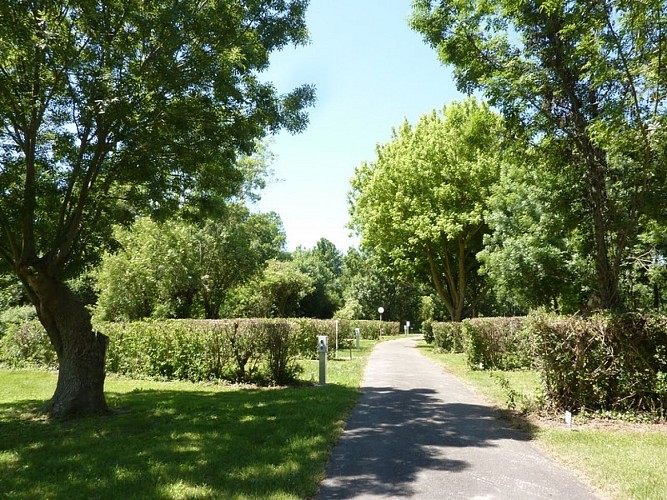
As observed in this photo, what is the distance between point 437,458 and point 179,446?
327cm

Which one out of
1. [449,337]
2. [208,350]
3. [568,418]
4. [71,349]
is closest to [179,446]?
[71,349]

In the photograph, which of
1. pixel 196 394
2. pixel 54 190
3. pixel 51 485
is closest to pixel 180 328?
pixel 196 394

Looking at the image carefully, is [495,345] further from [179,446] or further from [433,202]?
[433,202]

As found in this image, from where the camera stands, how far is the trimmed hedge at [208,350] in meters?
12.2

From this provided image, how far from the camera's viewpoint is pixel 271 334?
473 inches

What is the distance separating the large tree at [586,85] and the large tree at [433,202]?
49.2 feet

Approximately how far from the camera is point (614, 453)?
593cm

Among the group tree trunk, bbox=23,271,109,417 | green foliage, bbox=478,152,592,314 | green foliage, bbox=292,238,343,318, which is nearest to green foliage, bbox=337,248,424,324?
green foliage, bbox=292,238,343,318

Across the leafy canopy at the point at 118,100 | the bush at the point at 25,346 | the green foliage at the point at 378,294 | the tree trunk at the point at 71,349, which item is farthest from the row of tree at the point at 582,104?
the green foliage at the point at 378,294

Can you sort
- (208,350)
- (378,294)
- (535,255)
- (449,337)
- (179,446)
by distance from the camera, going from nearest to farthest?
1. (179,446)
2. (208,350)
3. (535,255)
4. (449,337)
5. (378,294)

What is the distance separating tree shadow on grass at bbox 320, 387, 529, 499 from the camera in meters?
4.99

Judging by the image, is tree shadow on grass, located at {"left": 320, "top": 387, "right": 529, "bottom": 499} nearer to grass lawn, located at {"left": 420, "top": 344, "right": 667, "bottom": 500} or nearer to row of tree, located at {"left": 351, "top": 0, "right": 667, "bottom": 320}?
grass lawn, located at {"left": 420, "top": 344, "right": 667, "bottom": 500}

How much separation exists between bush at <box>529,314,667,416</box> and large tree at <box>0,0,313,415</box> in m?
→ 6.28

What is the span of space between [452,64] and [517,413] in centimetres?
694
